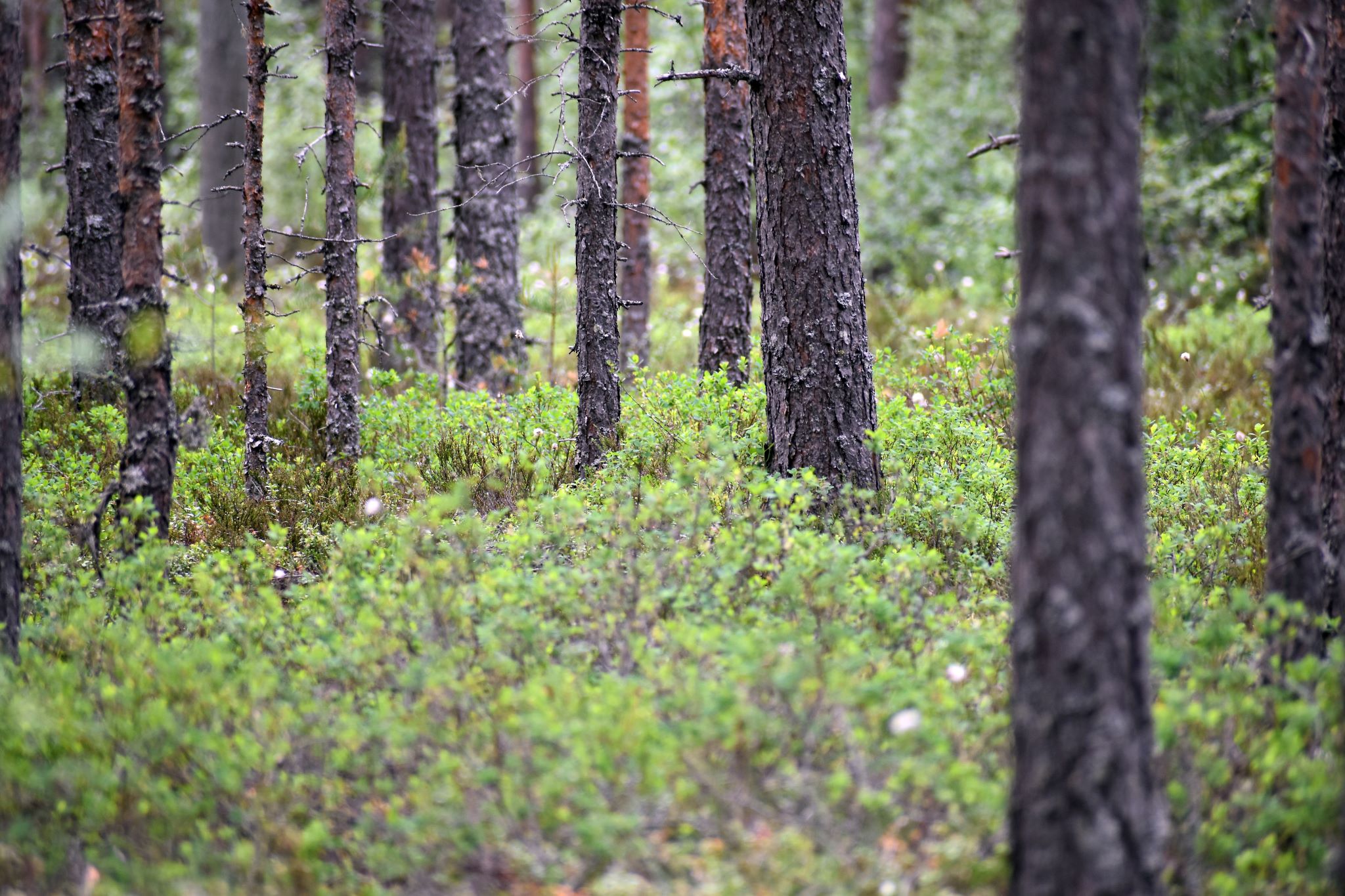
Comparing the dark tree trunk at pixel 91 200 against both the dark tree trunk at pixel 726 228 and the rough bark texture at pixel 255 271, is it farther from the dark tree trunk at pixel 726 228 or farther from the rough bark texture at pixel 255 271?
the dark tree trunk at pixel 726 228

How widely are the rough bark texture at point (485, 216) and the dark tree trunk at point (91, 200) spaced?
10.4ft

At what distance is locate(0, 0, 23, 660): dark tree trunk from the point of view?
4910 mm

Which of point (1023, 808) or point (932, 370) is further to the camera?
point (932, 370)

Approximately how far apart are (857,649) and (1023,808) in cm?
99

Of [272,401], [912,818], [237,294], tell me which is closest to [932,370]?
[272,401]

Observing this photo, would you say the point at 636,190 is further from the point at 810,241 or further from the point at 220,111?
the point at 220,111

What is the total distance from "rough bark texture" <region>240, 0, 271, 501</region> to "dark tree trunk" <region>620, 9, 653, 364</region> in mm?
4070

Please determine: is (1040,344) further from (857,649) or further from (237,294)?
(237,294)

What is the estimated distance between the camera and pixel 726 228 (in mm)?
9320

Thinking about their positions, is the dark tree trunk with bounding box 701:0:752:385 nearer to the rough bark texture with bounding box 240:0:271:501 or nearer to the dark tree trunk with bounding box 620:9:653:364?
the dark tree trunk with bounding box 620:9:653:364

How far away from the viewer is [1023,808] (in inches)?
130

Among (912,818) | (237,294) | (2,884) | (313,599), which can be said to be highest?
(237,294)

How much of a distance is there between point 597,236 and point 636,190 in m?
4.05

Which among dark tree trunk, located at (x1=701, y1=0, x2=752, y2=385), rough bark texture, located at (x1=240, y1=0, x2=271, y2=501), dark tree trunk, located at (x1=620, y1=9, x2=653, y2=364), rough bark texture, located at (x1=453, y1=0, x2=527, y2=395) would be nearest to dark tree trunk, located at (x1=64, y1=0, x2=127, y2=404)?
rough bark texture, located at (x1=240, y1=0, x2=271, y2=501)
